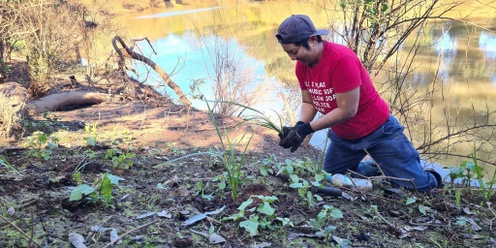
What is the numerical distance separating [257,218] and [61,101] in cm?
793

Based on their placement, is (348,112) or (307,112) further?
(307,112)

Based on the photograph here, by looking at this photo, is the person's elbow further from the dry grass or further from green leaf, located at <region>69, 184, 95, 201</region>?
the dry grass

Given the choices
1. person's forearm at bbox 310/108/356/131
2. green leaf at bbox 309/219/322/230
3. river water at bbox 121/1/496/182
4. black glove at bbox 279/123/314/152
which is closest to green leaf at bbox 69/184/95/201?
green leaf at bbox 309/219/322/230

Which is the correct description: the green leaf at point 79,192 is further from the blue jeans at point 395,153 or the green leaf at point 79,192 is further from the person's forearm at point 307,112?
the blue jeans at point 395,153

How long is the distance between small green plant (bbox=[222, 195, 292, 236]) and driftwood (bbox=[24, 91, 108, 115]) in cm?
602

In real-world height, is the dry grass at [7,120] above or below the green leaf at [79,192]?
below

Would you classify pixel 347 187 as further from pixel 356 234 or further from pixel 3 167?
pixel 3 167

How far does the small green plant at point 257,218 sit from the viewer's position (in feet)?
6.10

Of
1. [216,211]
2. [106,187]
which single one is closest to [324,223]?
[216,211]

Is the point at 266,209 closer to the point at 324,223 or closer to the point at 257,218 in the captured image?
the point at 257,218

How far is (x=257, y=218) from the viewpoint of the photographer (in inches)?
76.3

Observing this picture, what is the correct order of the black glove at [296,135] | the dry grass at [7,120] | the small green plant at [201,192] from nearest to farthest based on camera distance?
the small green plant at [201,192] < the black glove at [296,135] < the dry grass at [7,120]

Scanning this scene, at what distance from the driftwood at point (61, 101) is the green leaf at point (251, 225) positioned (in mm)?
6143

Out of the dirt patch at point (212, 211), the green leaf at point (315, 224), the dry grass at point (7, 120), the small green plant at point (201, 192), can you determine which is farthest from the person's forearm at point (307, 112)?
the dry grass at point (7, 120)
